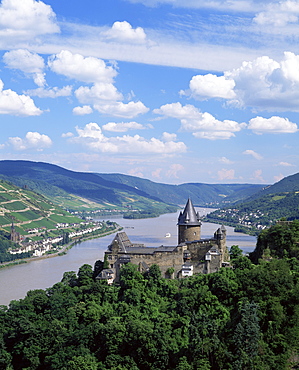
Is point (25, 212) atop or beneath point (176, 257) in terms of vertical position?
beneath

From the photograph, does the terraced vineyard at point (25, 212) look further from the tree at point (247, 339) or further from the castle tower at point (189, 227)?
the tree at point (247, 339)

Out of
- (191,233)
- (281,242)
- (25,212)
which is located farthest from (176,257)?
(25,212)

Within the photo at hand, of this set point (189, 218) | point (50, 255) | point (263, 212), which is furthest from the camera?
point (263, 212)

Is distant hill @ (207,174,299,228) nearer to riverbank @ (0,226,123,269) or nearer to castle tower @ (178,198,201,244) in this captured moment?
riverbank @ (0,226,123,269)

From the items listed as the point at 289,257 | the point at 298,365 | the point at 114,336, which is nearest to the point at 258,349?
the point at 298,365

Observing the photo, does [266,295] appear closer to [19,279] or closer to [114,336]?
[114,336]

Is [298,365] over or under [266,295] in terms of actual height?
under

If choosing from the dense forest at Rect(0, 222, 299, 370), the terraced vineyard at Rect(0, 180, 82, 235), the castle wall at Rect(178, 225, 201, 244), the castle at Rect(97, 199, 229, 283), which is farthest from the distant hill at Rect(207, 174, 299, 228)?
the dense forest at Rect(0, 222, 299, 370)

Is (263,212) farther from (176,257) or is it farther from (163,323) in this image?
(163,323)
